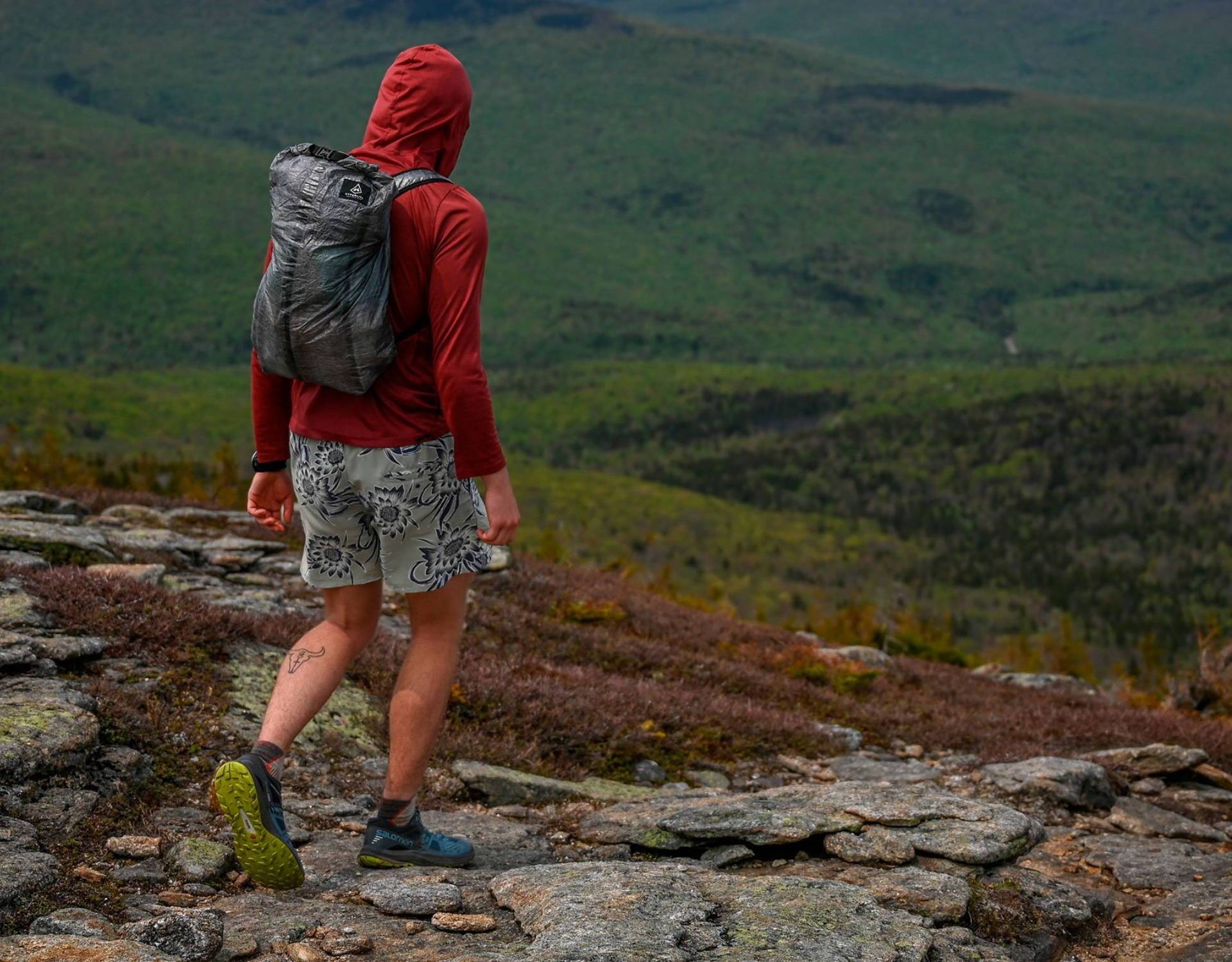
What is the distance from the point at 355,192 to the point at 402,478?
1049 millimetres

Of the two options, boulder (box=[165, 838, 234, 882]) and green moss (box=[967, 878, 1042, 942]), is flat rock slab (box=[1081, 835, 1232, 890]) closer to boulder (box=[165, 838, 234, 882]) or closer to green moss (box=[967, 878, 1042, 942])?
green moss (box=[967, 878, 1042, 942])

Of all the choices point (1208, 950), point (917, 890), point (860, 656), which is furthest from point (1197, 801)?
point (860, 656)

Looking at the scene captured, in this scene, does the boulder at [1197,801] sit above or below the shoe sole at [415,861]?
below

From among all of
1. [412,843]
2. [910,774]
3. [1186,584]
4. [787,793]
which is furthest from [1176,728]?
[1186,584]

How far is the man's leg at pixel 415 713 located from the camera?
5098mm

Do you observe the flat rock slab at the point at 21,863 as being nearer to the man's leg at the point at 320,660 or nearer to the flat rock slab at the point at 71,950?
the flat rock slab at the point at 71,950

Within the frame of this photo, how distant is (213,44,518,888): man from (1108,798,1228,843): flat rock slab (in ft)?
14.6

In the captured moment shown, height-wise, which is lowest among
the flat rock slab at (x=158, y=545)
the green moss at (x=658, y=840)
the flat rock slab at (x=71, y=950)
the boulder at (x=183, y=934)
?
the flat rock slab at (x=158, y=545)

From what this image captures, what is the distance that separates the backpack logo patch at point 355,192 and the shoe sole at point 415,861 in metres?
2.60

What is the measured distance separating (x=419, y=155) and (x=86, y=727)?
295 centimetres

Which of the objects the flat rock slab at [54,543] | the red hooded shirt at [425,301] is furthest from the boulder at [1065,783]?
the flat rock slab at [54,543]

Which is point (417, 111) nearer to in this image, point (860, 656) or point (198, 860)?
point (198, 860)

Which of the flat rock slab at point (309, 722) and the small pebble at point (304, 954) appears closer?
the small pebble at point (304, 954)

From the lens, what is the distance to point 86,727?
5.69 m
